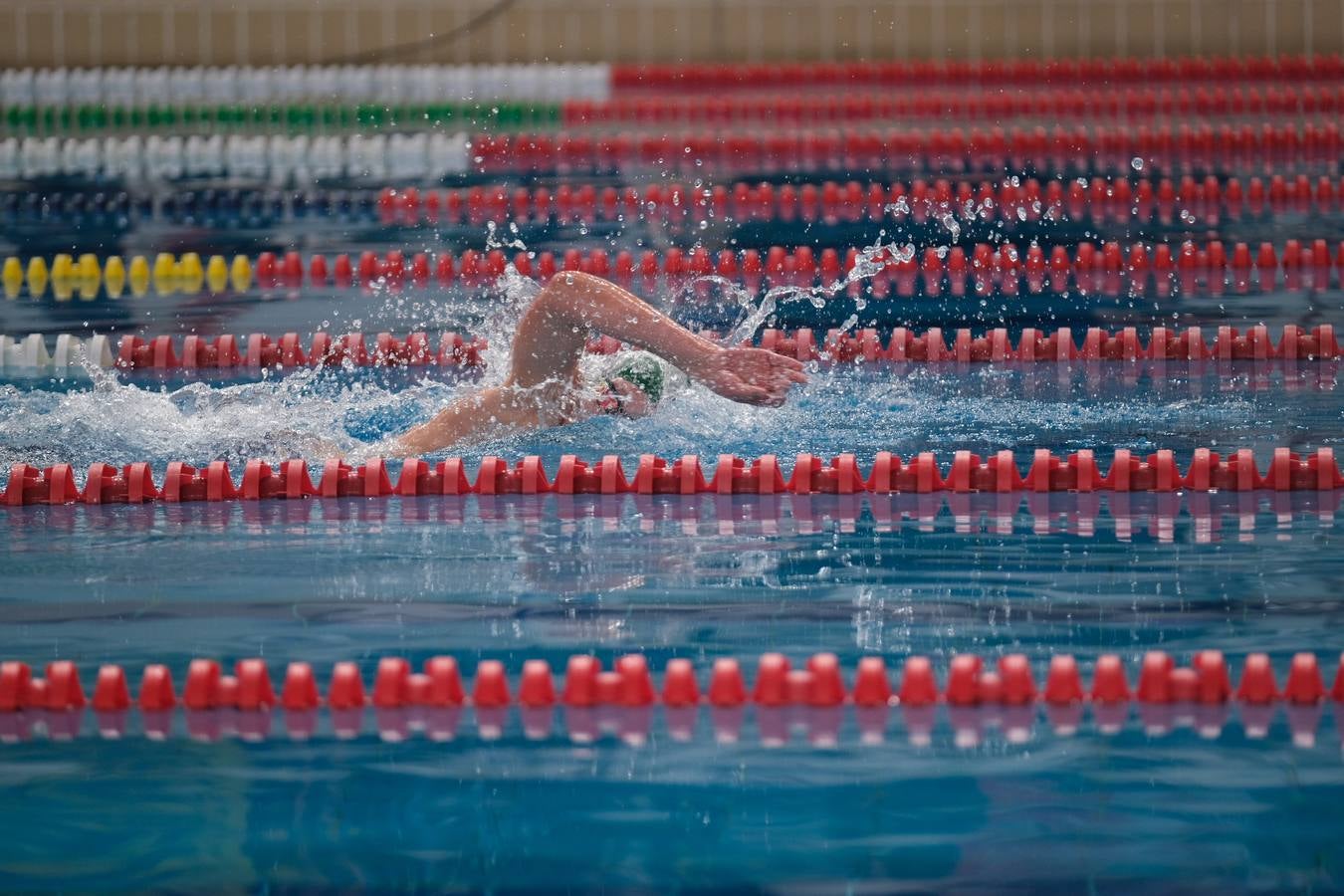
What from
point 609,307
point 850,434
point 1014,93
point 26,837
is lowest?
point 26,837

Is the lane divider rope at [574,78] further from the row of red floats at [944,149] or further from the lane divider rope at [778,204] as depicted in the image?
the lane divider rope at [778,204]

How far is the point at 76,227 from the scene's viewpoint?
10125mm

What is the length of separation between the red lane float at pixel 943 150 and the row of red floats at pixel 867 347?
327 centimetres

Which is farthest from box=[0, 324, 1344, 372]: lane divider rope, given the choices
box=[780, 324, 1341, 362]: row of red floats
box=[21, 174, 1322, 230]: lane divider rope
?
box=[21, 174, 1322, 230]: lane divider rope

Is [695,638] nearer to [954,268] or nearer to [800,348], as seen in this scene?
[800,348]

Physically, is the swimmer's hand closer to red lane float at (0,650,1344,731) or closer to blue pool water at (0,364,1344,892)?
blue pool water at (0,364,1344,892)

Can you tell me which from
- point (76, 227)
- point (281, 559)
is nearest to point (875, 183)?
point (76, 227)

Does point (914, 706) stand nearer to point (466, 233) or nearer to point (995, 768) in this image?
point (995, 768)

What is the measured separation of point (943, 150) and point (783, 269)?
8.66 feet

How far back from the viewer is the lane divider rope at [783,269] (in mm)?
A: 8570

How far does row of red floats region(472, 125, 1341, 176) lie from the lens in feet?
35.2

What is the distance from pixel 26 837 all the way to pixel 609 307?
259 centimetres

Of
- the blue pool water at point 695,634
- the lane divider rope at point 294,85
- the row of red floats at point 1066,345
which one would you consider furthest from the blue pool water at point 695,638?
the lane divider rope at point 294,85

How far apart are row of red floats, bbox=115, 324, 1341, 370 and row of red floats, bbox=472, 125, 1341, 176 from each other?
10.7 ft
